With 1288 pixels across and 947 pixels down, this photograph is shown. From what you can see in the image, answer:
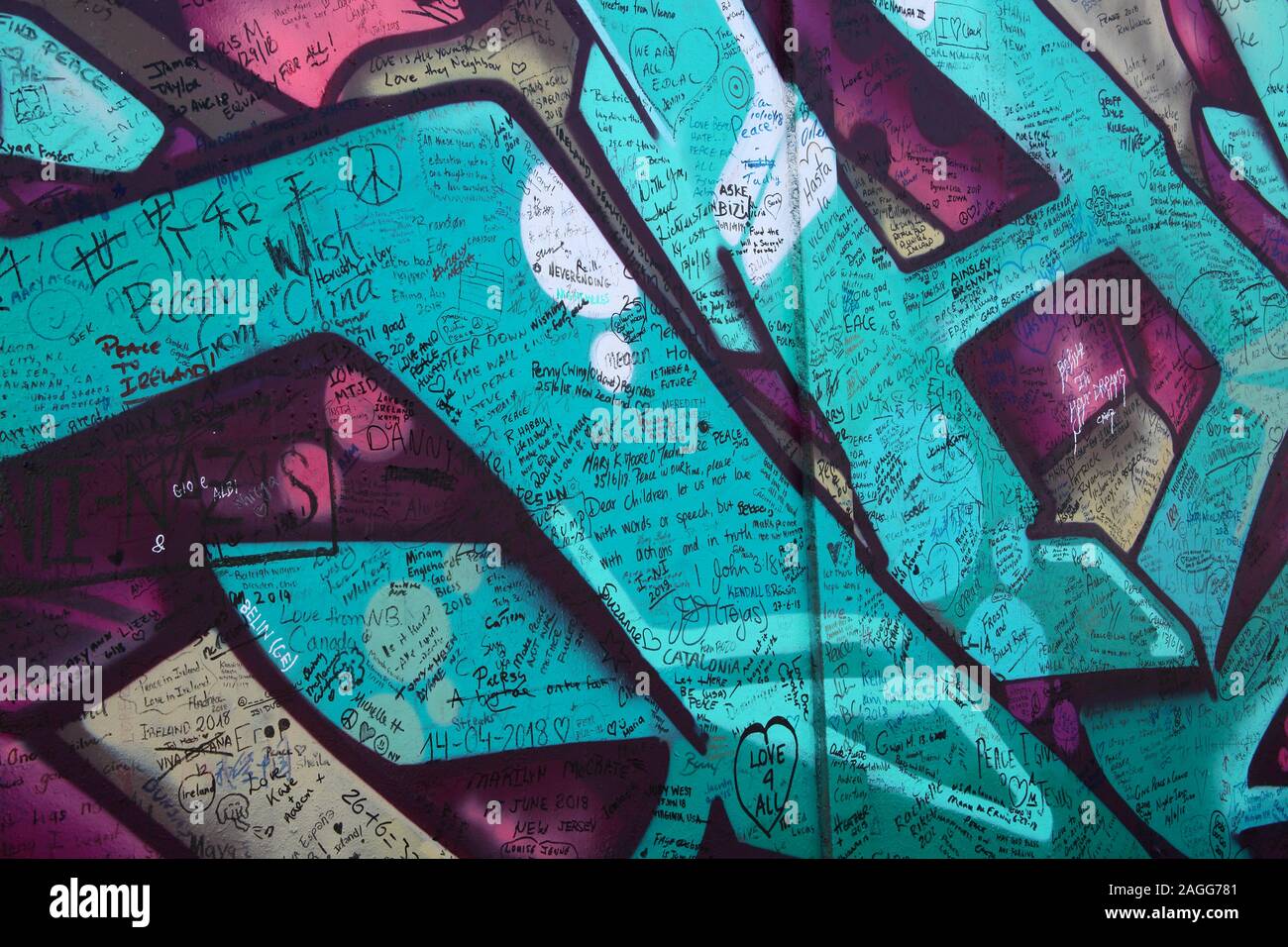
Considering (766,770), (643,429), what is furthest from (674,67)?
(766,770)

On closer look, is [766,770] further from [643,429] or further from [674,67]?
[674,67]

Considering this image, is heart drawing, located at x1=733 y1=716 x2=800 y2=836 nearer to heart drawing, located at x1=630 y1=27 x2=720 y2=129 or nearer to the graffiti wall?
the graffiti wall

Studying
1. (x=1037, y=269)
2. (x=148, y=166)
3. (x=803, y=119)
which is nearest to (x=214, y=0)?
(x=148, y=166)

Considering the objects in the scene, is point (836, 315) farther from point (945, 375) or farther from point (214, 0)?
point (214, 0)

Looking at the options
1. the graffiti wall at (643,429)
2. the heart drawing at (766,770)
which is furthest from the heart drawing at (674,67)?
the heart drawing at (766,770)

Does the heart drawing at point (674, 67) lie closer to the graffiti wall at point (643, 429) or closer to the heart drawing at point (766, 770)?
the graffiti wall at point (643, 429)

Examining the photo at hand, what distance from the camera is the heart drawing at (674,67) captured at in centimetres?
434

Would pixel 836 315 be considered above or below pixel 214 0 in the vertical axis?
below

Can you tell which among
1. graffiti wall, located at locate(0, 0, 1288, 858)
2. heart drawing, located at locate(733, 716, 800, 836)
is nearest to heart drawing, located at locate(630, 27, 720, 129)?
graffiti wall, located at locate(0, 0, 1288, 858)

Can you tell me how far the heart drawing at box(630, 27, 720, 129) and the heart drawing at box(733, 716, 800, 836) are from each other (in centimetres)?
270

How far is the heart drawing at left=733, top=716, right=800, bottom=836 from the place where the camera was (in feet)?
14.1

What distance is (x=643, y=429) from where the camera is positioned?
14.2 ft
